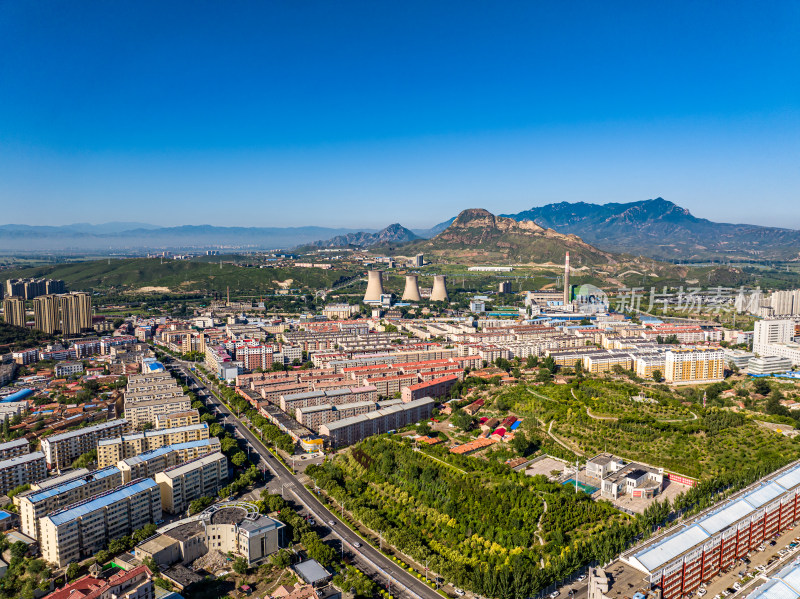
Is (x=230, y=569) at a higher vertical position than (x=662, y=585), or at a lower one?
lower

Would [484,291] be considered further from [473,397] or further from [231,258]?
[231,258]

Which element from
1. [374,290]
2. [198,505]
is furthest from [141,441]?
[374,290]

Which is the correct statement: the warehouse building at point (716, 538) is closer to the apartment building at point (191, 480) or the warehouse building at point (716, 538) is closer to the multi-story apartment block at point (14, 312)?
the apartment building at point (191, 480)

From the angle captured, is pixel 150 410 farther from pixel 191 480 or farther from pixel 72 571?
pixel 72 571

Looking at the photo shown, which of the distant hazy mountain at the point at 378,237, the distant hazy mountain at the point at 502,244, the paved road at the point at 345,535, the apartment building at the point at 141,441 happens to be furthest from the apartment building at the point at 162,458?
the distant hazy mountain at the point at 378,237

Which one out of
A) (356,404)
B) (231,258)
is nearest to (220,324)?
(356,404)

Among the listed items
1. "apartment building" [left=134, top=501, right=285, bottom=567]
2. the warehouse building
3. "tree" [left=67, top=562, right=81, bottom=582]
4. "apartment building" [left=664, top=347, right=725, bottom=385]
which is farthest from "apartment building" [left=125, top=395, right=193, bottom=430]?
"apartment building" [left=664, top=347, right=725, bottom=385]
